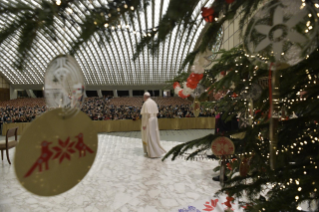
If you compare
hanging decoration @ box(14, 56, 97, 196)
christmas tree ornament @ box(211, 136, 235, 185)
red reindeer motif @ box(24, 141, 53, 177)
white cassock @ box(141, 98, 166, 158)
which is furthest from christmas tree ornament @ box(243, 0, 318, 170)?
white cassock @ box(141, 98, 166, 158)

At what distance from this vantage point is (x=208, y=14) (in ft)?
3.19

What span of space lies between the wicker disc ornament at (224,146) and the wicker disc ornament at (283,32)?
482 millimetres

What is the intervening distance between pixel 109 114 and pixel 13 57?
15414 millimetres

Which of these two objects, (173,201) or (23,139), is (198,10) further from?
(173,201)

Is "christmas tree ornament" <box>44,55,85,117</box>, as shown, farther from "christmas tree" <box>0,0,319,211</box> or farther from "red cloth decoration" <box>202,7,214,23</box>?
"red cloth decoration" <box>202,7,214,23</box>

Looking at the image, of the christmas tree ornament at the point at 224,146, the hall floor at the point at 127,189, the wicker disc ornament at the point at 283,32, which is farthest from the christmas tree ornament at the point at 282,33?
the hall floor at the point at 127,189

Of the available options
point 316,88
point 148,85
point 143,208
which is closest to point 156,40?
point 316,88

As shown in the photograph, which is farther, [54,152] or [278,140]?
[278,140]

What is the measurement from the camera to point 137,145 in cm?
1016

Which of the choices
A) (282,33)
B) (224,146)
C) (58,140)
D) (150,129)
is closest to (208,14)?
(282,33)

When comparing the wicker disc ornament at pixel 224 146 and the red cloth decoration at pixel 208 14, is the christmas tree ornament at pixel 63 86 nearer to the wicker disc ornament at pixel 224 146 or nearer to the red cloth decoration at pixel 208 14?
the red cloth decoration at pixel 208 14

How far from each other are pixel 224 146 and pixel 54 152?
104cm

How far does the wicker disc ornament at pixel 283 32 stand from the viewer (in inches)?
38.4

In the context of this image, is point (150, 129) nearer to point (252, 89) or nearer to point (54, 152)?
point (252, 89)
